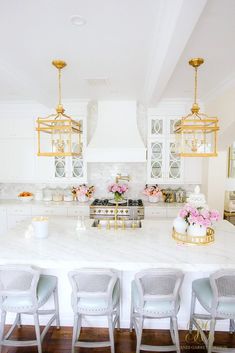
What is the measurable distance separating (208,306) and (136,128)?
328cm

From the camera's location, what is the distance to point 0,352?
7.60ft

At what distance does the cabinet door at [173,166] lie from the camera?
4.80 m

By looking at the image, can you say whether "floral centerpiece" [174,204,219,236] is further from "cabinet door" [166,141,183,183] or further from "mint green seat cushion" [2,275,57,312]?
"cabinet door" [166,141,183,183]

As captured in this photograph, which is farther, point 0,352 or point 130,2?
point 0,352

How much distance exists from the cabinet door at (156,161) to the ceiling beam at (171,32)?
210 centimetres

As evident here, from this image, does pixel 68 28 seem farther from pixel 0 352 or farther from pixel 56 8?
pixel 0 352

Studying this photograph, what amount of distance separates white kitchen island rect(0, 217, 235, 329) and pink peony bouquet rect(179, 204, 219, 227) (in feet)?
0.81

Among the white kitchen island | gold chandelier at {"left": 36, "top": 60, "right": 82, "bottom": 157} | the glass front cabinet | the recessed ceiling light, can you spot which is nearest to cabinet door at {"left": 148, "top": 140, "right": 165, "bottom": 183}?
the glass front cabinet

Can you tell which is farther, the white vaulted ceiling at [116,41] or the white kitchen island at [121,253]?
the white kitchen island at [121,253]

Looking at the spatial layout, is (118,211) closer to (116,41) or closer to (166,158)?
(166,158)

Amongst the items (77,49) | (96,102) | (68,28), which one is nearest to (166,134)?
(96,102)

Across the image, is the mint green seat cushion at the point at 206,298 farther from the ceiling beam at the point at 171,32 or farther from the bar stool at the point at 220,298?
the ceiling beam at the point at 171,32

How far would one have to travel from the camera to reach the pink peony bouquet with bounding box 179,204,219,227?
2.41m

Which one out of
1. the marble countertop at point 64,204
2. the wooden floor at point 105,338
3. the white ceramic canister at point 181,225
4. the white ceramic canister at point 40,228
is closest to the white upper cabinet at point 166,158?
the marble countertop at point 64,204
